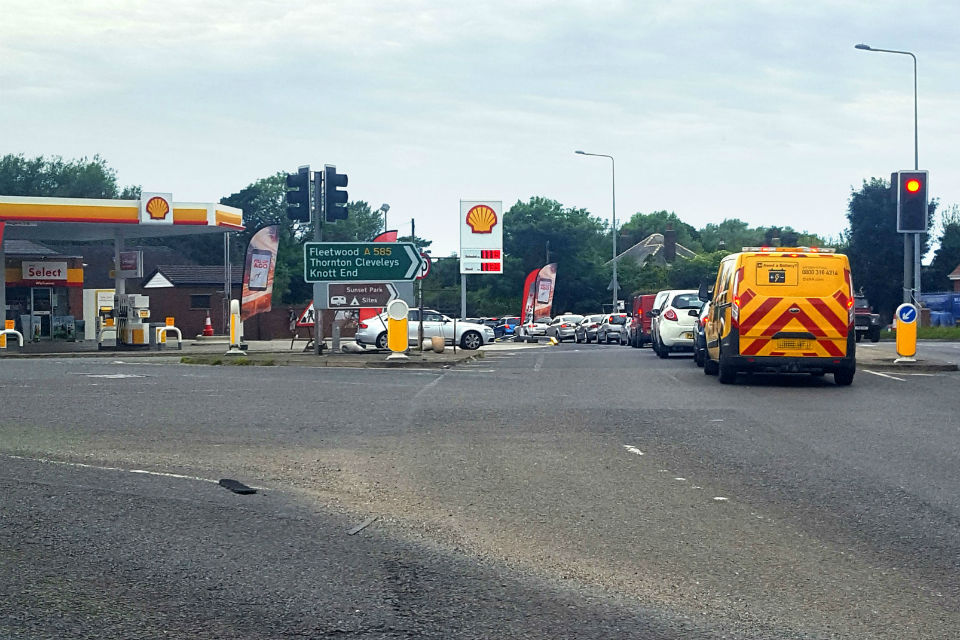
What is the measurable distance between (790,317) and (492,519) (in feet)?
38.9

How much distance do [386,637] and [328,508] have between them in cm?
297

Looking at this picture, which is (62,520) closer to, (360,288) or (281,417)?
(281,417)

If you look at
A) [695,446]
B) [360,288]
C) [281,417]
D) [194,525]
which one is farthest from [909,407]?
[360,288]

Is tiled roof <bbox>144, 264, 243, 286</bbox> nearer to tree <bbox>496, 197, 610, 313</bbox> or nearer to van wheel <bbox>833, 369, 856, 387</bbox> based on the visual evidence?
tree <bbox>496, 197, 610, 313</bbox>

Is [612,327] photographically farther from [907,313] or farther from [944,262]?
[944,262]

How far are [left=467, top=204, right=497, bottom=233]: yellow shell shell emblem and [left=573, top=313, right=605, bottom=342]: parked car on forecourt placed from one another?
8.17 metres

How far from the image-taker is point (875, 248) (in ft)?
261

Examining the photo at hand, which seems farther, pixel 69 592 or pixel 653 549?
pixel 653 549

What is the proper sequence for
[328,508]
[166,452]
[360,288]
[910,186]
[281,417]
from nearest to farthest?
[328,508] < [166,452] < [281,417] < [910,186] < [360,288]

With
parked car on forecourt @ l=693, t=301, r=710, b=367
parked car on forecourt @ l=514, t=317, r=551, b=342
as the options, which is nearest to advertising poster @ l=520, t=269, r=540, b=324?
parked car on forecourt @ l=514, t=317, r=551, b=342

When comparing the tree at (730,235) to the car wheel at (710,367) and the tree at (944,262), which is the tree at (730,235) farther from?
the car wheel at (710,367)

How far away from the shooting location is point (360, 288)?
28359 mm

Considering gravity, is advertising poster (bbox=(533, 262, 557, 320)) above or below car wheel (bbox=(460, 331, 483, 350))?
above

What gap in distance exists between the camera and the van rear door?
715 inches
